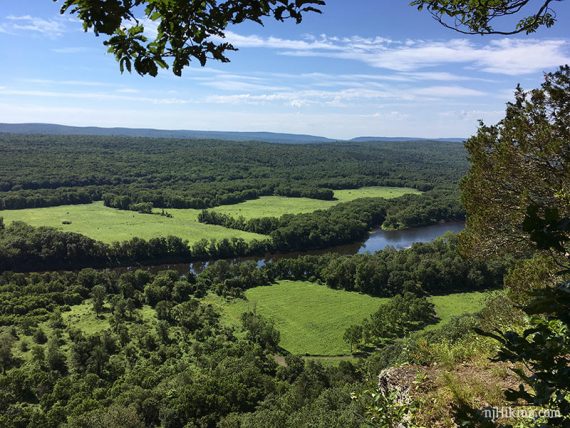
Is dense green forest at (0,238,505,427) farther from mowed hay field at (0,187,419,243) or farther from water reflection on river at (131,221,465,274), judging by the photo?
mowed hay field at (0,187,419,243)

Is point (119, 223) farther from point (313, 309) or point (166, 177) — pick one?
point (166, 177)

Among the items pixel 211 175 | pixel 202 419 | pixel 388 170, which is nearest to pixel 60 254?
pixel 202 419

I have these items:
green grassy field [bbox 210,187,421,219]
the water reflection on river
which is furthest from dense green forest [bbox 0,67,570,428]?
green grassy field [bbox 210,187,421,219]

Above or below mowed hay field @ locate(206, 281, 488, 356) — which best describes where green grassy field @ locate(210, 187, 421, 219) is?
above

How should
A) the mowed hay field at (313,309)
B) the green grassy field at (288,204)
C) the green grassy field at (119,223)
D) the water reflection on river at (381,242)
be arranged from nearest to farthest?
the mowed hay field at (313,309) < the water reflection on river at (381,242) < the green grassy field at (119,223) < the green grassy field at (288,204)

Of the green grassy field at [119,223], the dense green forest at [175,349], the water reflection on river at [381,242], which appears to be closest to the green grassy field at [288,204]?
the green grassy field at [119,223]

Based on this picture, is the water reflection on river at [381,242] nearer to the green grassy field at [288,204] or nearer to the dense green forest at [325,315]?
the dense green forest at [325,315]
